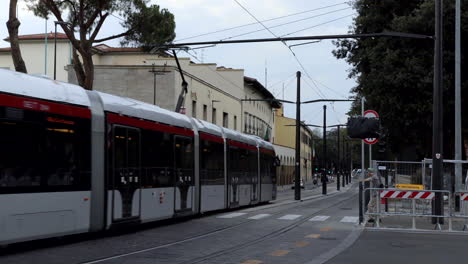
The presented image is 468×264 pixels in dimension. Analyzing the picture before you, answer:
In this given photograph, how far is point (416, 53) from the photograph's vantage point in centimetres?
2841

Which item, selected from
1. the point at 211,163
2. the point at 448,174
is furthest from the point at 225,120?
the point at 448,174

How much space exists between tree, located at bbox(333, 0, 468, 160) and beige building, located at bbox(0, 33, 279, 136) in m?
10.7

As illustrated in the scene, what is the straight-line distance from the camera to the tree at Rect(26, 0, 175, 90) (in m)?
26.6

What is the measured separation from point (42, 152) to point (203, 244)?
3671 mm

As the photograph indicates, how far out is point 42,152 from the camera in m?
10.9

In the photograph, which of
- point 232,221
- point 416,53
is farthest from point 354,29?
point 232,221

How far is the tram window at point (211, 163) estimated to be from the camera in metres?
19.4

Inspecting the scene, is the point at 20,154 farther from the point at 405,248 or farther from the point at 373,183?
the point at 373,183

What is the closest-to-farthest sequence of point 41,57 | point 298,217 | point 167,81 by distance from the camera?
point 298,217 → point 167,81 → point 41,57

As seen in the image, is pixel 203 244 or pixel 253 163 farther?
pixel 253 163

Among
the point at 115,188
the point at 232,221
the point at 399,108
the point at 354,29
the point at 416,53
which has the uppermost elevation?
the point at 354,29

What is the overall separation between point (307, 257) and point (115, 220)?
433 centimetres

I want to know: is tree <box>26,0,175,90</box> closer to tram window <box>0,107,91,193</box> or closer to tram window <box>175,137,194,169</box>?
tram window <box>175,137,194,169</box>

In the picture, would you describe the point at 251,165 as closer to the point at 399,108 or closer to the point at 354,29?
the point at 399,108
